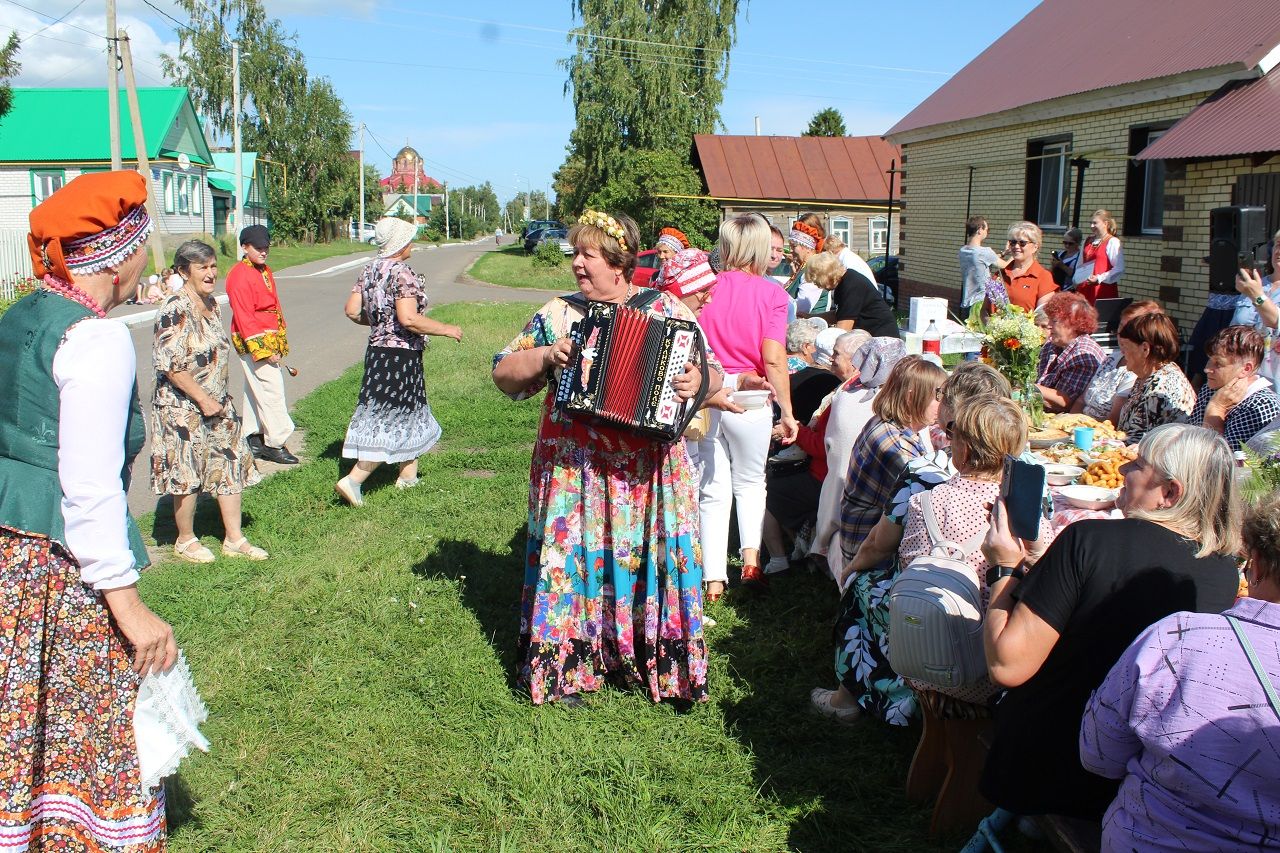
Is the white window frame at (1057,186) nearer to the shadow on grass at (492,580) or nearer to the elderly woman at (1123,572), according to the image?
the shadow on grass at (492,580)

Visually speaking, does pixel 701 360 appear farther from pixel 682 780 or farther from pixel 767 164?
pixel 767 164

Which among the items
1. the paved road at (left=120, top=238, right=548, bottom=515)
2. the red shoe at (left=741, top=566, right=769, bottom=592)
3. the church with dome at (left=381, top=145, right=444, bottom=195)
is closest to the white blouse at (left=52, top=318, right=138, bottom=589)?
the red shoe at (left=741, top=566, right=769, bottom=592)

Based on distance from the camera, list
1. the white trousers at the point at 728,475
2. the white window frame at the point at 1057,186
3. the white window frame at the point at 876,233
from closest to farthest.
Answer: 1. the white trousers at the point at 728,475
2. the white window frame at the point at 1057,186
3. the white window frame at the point at 876,233

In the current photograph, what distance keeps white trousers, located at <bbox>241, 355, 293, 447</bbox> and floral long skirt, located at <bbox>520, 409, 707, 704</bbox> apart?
495cm

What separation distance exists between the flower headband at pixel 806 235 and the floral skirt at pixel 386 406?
361 cm

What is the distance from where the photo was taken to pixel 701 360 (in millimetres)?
3863

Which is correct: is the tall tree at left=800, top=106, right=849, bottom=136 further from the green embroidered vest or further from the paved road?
the green embroidered vest

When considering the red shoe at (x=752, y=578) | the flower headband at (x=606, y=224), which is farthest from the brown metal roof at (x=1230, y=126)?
the flower headband at (x=606, y=224)

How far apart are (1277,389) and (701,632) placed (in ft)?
10.9

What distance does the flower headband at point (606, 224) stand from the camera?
13.1ft

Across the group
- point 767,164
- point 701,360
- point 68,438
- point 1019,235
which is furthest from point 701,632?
point 767,164

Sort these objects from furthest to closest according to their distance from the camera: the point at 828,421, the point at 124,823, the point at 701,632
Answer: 1. the point at 828,421
2. the point at 701,632
3. the point at 124,823

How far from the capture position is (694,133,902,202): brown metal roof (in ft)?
118

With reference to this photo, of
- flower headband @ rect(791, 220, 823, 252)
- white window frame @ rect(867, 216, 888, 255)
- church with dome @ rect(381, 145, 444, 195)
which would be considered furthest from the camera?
church with dome @ rect(381, 145, 444, 195)
